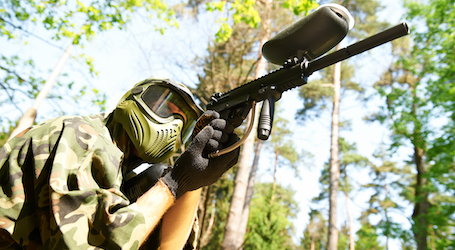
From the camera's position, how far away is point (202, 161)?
188cm

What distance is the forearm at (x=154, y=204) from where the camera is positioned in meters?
1.63

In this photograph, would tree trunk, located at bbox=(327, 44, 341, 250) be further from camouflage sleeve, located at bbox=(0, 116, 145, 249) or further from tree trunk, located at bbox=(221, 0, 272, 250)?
camouflage sleeve, located at bbox=(0, 116, 145, 249)

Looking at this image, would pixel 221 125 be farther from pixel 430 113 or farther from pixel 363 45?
pixel 430 113

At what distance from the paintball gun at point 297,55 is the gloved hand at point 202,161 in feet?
0.28

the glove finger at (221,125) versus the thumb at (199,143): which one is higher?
the glove finger at (221,125)

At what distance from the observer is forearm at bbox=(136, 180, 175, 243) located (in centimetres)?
163

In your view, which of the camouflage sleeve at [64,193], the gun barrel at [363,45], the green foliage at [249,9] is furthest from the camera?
the green foliage at [249,9]

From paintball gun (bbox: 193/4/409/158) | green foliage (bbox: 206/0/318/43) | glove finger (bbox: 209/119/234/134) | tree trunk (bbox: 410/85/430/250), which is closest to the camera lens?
paintball gun (bbox: 193/4/409/158)

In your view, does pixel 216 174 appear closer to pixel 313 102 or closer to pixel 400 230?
pixel 400 230

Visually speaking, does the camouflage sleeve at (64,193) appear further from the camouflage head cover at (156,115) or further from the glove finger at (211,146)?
the glove finger at (211,146)

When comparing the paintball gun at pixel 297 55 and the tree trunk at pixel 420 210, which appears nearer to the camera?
the paintball gun at pixel 297 55

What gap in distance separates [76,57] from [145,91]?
24.0 feet

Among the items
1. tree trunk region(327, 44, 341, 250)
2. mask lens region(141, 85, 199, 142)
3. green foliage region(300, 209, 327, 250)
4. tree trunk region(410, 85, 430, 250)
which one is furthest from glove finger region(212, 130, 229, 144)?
green foliage region(300, 209, 327, 250)

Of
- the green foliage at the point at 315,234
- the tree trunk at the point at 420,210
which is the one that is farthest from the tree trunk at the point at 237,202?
the green foliage at the point at 315,234
